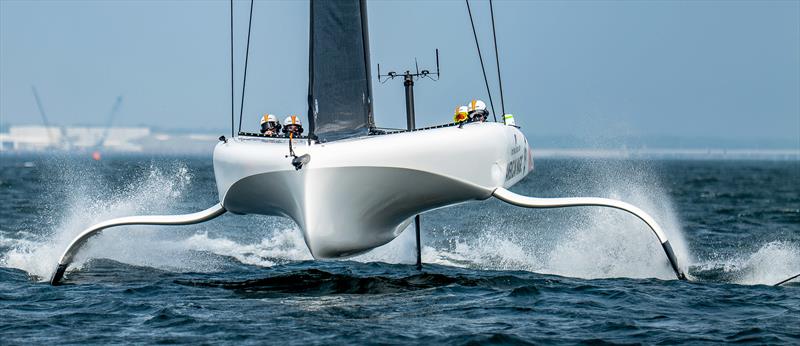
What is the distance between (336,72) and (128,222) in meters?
3.70

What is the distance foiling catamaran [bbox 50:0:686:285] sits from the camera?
1207 cm

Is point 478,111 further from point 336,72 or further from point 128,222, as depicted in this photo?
point 128,222

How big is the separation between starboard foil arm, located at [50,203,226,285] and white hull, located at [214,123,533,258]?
634 millimetres

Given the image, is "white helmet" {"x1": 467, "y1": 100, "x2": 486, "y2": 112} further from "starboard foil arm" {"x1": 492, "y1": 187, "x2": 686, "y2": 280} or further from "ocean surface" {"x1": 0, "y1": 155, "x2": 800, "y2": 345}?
"ocean surface" {"x1": 0, "y1": 155, "x2": 800, "y2": 345}

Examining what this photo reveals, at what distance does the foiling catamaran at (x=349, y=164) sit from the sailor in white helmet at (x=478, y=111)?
138cm

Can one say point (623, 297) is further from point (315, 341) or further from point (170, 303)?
point (170, 303)

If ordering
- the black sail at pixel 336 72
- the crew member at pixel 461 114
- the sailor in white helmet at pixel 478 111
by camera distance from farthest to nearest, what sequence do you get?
the crew member at pixel 461 114, the sailor in white helmet at pixel 478 111, the black sail at pixel 336 72

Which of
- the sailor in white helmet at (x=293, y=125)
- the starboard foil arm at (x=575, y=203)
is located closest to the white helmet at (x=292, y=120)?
the sailor in white helmet at (x=293, y=125)

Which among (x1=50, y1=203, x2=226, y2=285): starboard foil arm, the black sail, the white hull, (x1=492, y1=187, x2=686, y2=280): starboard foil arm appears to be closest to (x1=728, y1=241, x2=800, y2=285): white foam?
(x1=492, y1=187, x2=686, y2=280): starboard foil arm

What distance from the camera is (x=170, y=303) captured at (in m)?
12.2

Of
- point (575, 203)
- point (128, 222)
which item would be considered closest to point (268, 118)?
point (128, 222)

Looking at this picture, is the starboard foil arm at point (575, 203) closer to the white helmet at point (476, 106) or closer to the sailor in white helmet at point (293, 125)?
the white helmet at point (476, 106)

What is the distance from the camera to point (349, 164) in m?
12.0

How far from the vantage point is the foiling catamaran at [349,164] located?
12.1 meters
